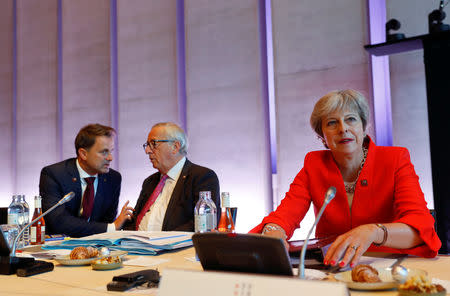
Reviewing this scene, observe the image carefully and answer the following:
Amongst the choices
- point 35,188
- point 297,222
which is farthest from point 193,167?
point 35,188

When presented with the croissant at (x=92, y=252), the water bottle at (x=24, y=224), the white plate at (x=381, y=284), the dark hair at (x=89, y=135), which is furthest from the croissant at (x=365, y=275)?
the dark hair at (x=89, y=135)

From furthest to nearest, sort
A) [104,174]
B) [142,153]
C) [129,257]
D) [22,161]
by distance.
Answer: [22,161]
[142,153]
[104,174]
[129,257]

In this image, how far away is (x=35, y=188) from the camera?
214 inches

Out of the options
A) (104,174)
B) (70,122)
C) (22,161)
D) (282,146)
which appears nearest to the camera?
(104,174)

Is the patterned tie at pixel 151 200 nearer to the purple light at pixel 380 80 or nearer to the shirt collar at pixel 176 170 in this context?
the shirt collar at pixel 176 170

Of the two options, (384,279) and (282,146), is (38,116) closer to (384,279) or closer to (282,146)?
(282,146)

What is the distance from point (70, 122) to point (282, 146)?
9.15 ft

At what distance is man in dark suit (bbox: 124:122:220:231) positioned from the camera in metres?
2.70

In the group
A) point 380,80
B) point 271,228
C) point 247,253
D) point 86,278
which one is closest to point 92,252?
point 86,278

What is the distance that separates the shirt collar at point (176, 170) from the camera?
2.90 meters

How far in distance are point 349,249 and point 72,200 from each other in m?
2.27

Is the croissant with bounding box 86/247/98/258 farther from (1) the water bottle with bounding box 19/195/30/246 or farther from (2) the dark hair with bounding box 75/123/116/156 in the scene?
(2) the dark hair with bounding box 75/123/116/156

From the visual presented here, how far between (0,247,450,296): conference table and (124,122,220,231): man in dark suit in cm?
105

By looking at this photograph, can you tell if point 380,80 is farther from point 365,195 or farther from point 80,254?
point 80,254
